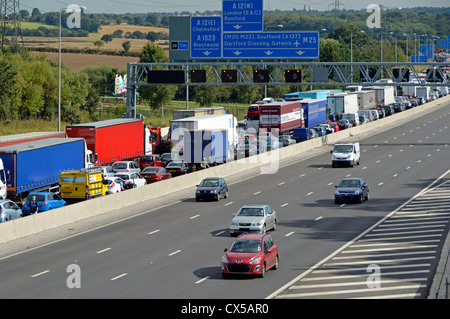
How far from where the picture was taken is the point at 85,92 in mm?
110562

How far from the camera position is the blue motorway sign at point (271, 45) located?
75.5m

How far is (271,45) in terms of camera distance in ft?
248

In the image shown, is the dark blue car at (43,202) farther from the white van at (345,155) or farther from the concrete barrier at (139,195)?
the white van at (345,155)

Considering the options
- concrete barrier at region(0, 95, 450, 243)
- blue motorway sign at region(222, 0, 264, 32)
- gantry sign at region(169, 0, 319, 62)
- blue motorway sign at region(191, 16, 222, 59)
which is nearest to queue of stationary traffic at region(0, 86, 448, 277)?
concrete barrier at region(0, 95, 450, 243)

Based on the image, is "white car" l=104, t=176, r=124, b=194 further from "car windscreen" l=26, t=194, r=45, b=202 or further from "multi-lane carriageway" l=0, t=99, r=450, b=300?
"car windscreen" l=26, t=194, r=45, b=202

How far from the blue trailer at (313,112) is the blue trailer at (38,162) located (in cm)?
4165

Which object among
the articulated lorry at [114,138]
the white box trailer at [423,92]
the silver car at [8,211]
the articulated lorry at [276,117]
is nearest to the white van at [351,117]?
the articulated lorry at [276,117]

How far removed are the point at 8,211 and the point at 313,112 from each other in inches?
2289

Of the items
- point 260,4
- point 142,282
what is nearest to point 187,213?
point 142,282

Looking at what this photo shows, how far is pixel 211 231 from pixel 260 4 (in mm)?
37880

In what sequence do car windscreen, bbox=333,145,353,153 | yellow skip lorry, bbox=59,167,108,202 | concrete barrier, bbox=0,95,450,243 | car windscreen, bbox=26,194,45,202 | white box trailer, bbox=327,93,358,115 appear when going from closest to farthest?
concrete barrier, bbox=0,95,450,243
car windscreen, bbox=26,194,45,202
yellow skip lorry, bbox=59,167,108,202
car windscreen, bbox=333,145,353,153
white box trailer, bbox=327,93,358,115

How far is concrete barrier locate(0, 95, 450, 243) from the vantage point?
131 ft

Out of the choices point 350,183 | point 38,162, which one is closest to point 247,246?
point 38,162
